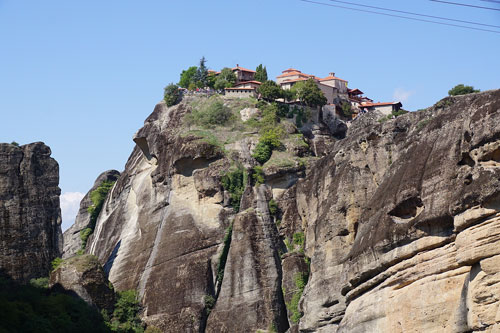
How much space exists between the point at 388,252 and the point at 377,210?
161 inches

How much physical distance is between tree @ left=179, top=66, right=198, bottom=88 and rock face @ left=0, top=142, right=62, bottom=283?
28.5 meters

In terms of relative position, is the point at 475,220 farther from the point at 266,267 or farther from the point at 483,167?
the point at 266,267

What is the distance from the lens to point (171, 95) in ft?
300

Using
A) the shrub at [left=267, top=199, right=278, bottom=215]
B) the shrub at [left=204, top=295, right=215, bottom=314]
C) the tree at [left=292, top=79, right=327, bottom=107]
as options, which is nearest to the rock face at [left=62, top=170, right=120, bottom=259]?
the tree at [left=292, top=79, right=327, bottom=107]

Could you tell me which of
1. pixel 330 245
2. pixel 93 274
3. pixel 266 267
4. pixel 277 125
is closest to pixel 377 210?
pixel 330 245

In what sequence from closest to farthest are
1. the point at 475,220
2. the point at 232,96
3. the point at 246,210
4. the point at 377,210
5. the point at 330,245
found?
the point at 475,220 → the point at 377,210 → the point at 330,245 → the point at 246,210 → the point at 232,96

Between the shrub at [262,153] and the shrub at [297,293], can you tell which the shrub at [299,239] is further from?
the shrub at [262,153]

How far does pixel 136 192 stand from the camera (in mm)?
85812

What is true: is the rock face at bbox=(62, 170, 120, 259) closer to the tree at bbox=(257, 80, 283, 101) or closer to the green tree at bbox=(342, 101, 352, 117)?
the tree at bbox=(257, 80, 283, 101)

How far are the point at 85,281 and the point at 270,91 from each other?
27548mm

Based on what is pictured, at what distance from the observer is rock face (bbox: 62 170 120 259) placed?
9375cm

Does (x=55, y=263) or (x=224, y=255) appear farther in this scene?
(x=224, y=255)

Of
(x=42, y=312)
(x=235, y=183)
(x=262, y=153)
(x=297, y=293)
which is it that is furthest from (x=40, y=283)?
(x=262, y=153)

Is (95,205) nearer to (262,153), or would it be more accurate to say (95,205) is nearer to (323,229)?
(262,153)
